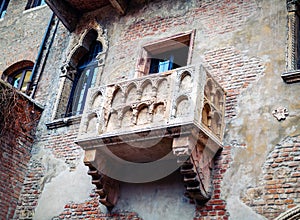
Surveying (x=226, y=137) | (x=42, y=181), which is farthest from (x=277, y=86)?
(x=42, y=181)

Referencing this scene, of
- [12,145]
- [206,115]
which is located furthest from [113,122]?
[12,145]

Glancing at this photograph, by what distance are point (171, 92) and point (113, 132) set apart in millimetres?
1077

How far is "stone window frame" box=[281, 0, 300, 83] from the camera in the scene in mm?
7047

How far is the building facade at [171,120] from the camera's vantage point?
670cm

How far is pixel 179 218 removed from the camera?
23.0 ft

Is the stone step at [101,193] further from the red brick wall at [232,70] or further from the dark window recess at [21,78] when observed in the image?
the dark window recess at [21,78]

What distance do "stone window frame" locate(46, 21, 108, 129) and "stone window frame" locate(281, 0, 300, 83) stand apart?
386 cm

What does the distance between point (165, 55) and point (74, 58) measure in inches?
92.7

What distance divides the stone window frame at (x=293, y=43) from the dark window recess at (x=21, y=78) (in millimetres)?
6558

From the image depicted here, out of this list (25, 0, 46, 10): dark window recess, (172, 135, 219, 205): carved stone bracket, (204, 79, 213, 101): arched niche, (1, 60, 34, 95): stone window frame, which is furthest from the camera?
(25, 0, 46, 10): dark window recess

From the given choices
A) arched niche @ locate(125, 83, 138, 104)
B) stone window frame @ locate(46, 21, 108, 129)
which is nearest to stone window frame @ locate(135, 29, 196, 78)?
stone window frame @ locate(46, 21, 108, 129)

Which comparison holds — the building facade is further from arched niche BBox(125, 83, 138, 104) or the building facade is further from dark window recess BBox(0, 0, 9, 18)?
dark window recess BBox(0, 0, 9, 18)

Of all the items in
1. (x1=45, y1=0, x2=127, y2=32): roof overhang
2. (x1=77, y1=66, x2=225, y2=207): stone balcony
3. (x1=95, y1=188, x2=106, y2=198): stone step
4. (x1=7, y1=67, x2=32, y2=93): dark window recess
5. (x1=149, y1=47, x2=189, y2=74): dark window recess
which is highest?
(x1=45, y1=0, x2=127, y2=32): roof overhang

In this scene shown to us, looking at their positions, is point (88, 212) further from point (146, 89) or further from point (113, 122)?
point (146, 89)
